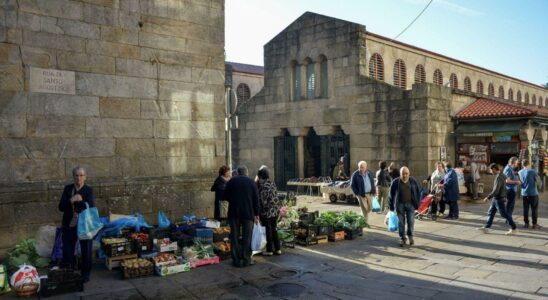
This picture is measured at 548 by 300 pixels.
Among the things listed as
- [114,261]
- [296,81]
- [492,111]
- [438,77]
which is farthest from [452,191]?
[438,77]

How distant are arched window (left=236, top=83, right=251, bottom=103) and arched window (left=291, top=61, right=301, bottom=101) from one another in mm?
11523

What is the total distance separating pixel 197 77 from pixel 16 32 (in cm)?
412

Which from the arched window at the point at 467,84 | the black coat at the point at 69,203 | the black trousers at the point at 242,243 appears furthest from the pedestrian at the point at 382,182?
the arched window at the point at 467,84

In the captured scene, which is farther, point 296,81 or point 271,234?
point 296,81

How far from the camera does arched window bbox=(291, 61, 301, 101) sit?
21.0 metres

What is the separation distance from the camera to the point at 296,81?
21.1 m

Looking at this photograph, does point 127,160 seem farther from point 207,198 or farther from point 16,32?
point 16,32

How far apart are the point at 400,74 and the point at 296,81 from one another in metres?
4.91

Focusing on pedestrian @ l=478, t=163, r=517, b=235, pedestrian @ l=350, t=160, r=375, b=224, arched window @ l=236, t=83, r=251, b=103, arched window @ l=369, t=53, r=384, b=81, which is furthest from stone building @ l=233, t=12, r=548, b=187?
arched window @ l=236, t=83, r=251, b=103

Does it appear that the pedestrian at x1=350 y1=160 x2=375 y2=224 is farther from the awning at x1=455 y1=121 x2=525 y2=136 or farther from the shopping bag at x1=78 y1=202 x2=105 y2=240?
the shopping bag at x1=78 y1=202 x2=105 y2=240

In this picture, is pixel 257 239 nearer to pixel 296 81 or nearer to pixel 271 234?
pixel 271 234

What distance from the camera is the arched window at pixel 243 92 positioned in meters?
32.4

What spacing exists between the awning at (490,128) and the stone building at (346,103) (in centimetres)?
52

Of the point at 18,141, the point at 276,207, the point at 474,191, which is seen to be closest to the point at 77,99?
the point at 18,141
